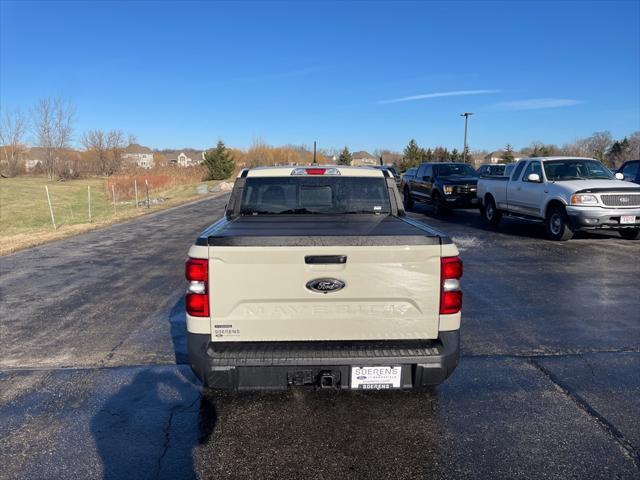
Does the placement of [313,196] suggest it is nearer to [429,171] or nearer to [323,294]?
[323,294]

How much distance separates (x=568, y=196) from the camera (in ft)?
34.7

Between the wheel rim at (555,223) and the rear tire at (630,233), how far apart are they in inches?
69.8

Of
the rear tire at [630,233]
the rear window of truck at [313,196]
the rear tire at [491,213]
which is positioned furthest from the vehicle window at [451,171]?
the rear window of truck at [313,196]

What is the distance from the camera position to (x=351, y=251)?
9.84ft

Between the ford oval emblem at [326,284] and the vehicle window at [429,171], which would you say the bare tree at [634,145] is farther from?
the ford oval emblem at [326,284]

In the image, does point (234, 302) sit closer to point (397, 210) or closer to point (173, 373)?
point (173, 373)

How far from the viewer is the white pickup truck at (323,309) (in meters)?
3.00

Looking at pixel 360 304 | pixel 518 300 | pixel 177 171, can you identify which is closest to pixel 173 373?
pixel 360 304

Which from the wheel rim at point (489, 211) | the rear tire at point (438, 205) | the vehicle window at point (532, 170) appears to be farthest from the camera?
the rear tire at point (438, 205)

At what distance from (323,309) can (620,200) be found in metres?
9.83

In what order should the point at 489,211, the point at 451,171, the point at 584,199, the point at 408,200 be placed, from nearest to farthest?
the point at 584,199 → the point at 489,211 → the point at 451,171 → the point at 408,200

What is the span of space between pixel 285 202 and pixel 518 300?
3745mm

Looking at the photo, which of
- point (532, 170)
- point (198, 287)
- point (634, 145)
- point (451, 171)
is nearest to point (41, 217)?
point (451, 171)

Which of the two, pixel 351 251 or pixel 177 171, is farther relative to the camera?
pixel 177 171
